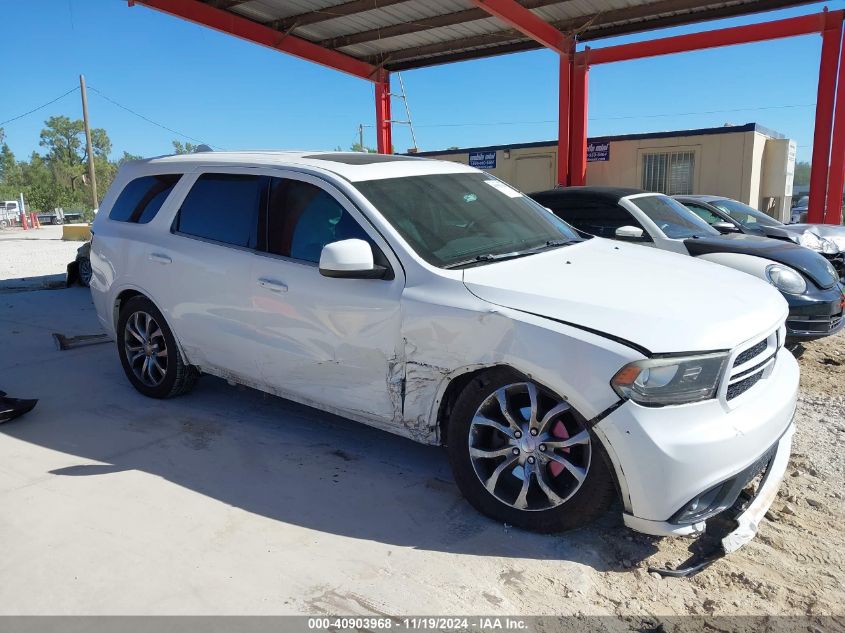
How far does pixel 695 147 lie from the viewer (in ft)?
65.8

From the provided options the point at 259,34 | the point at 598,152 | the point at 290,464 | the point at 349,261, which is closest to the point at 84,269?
→ the point at 259,34

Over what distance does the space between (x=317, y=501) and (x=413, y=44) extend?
50.2 feet

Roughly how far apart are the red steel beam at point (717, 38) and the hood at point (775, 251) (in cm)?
998

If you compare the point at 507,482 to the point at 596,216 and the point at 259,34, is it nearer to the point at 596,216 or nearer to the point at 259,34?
the point at 596,216

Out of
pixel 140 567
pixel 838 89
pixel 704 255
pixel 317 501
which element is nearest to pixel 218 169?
pixel 317 501

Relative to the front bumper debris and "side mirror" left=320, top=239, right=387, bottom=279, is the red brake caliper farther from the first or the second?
"side mirror" left=320, top=239, right=387, bottom=279

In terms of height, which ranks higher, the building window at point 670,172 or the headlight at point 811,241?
the building window at point 670,172

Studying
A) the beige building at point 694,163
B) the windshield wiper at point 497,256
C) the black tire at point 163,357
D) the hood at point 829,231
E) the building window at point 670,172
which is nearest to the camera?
the windshield wiper at point 497,256

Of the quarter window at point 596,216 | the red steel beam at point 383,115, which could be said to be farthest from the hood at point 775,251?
the red steel beam at point 383,115

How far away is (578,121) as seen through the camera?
16.4m

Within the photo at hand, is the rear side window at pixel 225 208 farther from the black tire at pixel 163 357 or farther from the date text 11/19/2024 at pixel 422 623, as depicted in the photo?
the date text 11/19/2024 at pixel 422 623

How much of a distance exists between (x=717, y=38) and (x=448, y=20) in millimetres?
6061

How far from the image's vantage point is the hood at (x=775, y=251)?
586 centimetres

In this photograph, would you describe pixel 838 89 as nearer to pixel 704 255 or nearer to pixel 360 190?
pixel 704 255
